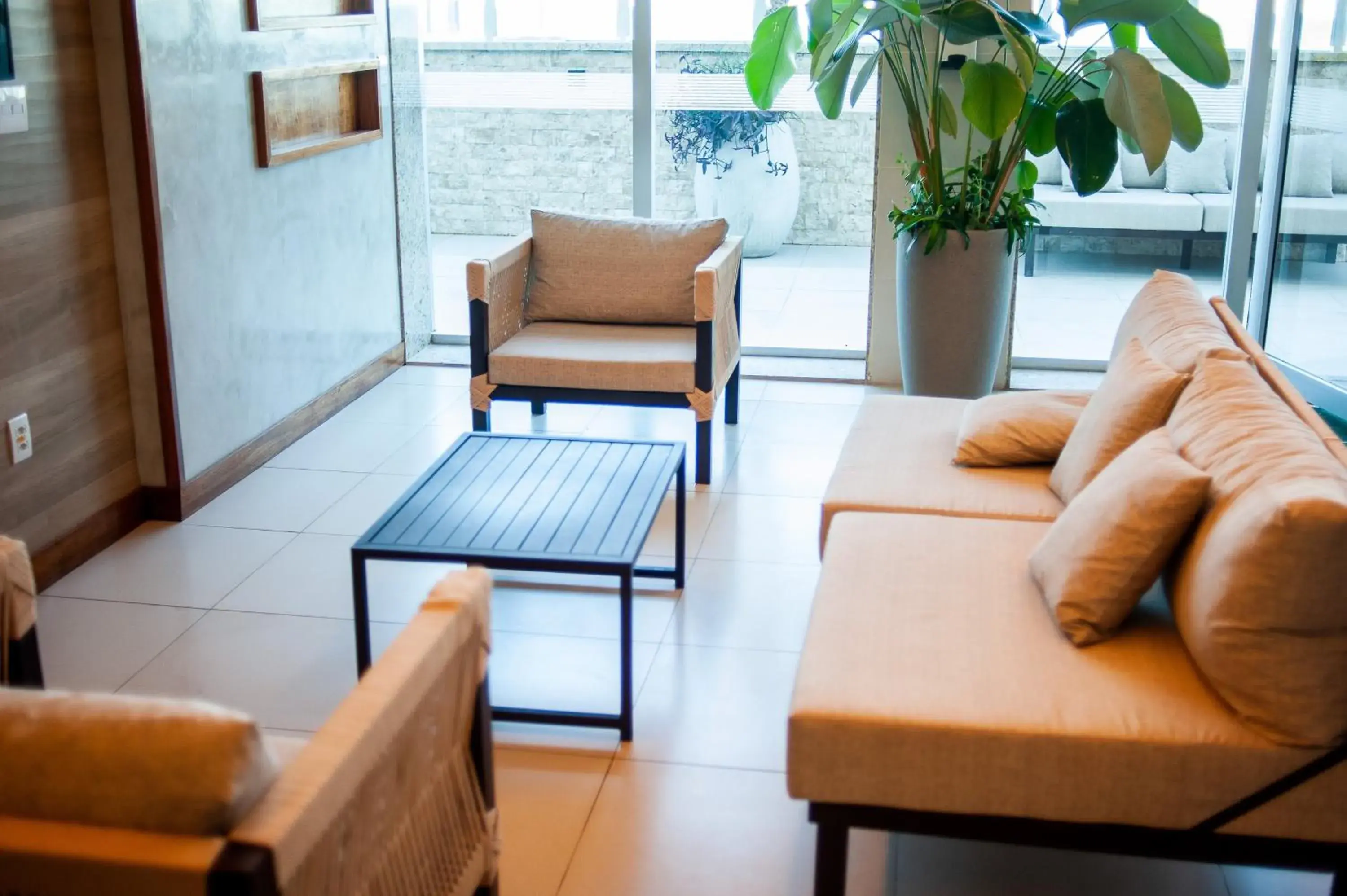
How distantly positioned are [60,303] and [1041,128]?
318 centimetres

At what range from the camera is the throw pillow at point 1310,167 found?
15.7ft

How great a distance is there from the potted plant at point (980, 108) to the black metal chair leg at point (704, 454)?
1021mm

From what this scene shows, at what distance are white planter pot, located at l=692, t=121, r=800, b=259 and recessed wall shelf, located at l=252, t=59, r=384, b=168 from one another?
135 cm

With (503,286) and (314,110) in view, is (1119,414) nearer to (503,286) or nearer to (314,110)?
(503,286)

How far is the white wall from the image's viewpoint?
4.02 metres

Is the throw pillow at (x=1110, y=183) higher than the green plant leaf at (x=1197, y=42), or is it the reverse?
the green plant leaf at (x=1197, y=42)

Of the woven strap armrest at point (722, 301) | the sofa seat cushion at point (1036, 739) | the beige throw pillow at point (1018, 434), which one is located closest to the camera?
the sofa seat cushion at point (1036, 739)

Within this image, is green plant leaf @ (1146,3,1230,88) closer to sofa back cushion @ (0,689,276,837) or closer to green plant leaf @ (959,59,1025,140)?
green plant leaf @ (959,59,1025,140)

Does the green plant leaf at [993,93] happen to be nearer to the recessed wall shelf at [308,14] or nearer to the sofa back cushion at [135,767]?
the recessed wall shelf at [308,14]

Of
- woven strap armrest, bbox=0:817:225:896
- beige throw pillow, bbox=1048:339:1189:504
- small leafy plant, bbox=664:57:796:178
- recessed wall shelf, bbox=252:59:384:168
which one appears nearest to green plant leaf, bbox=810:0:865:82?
small leafy plant, bbox=664:57:796:178

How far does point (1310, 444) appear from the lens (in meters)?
2.29

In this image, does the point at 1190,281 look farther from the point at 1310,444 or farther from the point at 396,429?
the point at 396,429

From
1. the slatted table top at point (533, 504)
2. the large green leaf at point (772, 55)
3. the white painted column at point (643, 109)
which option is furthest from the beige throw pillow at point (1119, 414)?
the white painted column at point (643, 109)

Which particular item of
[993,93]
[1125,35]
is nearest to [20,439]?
[993,93]
